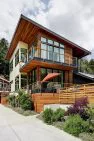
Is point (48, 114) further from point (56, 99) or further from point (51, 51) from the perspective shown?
point (51, 51)

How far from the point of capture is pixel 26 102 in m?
21.0

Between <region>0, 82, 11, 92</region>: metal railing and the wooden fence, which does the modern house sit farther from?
<region>0, 82, 11, 92</region>: metal railing

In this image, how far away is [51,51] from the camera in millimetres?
26891

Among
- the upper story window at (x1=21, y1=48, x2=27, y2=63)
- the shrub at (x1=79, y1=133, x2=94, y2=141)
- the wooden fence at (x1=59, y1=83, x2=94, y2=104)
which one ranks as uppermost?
the upper story window at (x1=21, y1=48, x2=27, y2=63)

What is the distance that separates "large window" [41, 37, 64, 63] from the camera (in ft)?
86.2

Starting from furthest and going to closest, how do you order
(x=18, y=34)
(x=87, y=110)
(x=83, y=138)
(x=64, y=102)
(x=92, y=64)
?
(x=92, y=64)
(x=18, y=34)
(x=64, y=102)
(x=87, y=110)
(x=83, y=138)

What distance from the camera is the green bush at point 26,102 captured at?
2091 centimetres

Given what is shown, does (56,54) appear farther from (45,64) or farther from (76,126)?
(76,126)

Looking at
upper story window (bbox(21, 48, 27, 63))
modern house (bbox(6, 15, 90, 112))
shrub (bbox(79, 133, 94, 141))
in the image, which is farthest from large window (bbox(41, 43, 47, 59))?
shrub (bbox(79, 133, 94, 141))

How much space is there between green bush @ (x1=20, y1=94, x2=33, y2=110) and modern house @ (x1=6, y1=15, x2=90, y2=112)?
1.88m

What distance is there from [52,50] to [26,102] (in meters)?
8.18

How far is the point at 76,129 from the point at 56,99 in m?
9.88

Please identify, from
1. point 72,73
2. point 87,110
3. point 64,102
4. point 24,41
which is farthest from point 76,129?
point 24,41

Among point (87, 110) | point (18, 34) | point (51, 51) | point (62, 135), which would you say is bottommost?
point (62, 135)
